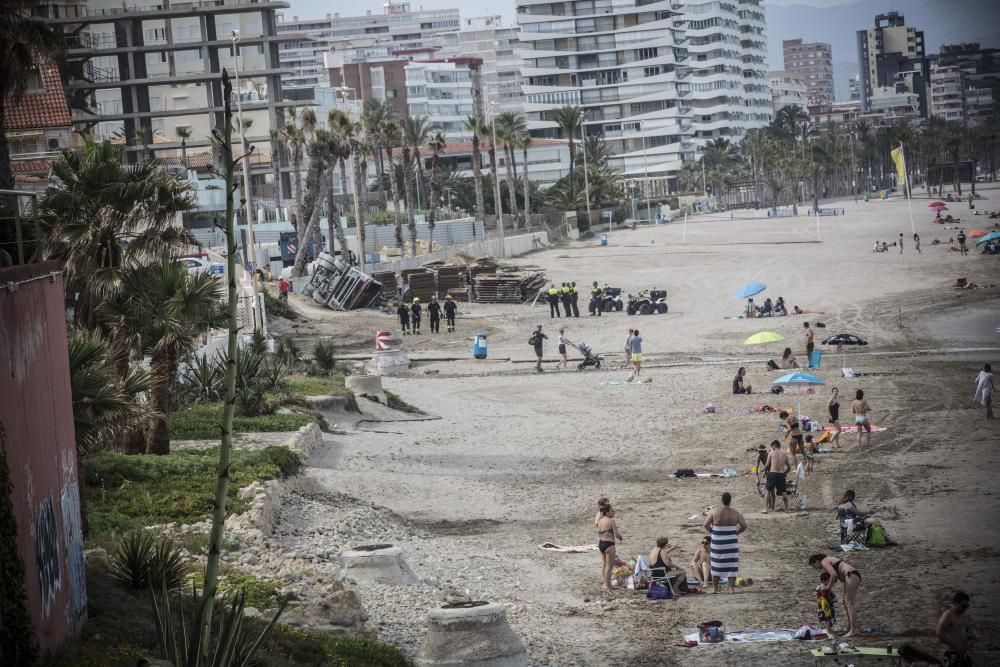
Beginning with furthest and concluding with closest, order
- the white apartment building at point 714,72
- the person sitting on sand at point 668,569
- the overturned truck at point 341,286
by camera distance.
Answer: the white apartment building at point 714,72 → the overturned truck at point 341,286 → the person sitting on sand at point 668,569

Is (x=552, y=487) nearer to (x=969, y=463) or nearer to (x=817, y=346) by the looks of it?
(x=969, y=463)

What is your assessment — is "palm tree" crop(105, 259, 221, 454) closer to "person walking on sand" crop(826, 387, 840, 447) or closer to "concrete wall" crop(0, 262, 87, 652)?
"concrete wall" crop(0, 262, 87, 652)

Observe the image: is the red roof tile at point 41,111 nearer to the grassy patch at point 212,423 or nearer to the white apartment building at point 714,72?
the grassy patch at point 212,423

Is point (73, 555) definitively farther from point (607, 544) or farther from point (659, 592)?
point (659, 592)

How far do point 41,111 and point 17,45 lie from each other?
1395 inches

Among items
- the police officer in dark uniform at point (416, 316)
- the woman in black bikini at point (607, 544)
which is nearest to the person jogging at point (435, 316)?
the police officer in dark uniform at point (416, 316)

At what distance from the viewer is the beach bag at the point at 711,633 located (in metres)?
12.7

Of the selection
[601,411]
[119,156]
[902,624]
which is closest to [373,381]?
[601,411]

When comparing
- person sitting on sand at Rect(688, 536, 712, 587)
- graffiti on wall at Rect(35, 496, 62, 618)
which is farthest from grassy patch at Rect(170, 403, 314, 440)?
graffiti on wall at Rect(35, 496, 62, 618)

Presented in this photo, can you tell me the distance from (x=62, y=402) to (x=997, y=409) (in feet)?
69.5

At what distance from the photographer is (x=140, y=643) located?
9477 mm

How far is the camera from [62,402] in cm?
1009

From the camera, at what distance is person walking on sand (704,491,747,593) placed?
575 inches

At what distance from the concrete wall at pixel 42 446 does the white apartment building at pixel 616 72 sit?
492 feet
